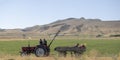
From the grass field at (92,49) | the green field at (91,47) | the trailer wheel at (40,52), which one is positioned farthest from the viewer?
the green field at (91,47)

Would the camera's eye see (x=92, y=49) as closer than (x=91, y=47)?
Yes

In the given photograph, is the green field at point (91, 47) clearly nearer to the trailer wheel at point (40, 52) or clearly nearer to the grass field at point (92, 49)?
the grass field at point (92, 49)

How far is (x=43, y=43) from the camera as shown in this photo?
2942 centimetres

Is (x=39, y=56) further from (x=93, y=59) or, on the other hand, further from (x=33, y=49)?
(x=93, y=59)

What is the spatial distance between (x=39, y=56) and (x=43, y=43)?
1108 millimetres

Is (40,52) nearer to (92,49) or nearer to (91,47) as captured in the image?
(92,49)

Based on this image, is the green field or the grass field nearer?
the grass field

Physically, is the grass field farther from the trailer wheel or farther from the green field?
the trailer wheel

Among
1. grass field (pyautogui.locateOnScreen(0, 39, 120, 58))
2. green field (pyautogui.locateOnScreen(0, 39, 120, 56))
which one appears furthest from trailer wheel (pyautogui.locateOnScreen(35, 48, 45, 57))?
green field (pyautogui.locateOnScreen(0, 39, 120, 56))

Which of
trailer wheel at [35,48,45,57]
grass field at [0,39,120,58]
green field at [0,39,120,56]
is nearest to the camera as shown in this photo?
trailer wheel at [35,48,45,57]

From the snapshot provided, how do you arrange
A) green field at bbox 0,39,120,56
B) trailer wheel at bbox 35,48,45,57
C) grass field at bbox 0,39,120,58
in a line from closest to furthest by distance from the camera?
trailer wheel at bbox 35,48,45,57
grass field at bbox 0,39,120,58
green field at bbox 0,39,120,56

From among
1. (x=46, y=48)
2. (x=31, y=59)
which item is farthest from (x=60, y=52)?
(x=31, y=59)

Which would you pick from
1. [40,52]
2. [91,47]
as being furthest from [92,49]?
[40,52]

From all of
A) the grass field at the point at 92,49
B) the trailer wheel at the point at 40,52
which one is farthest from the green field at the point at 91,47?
the trailer wheel at the point at 40,52
